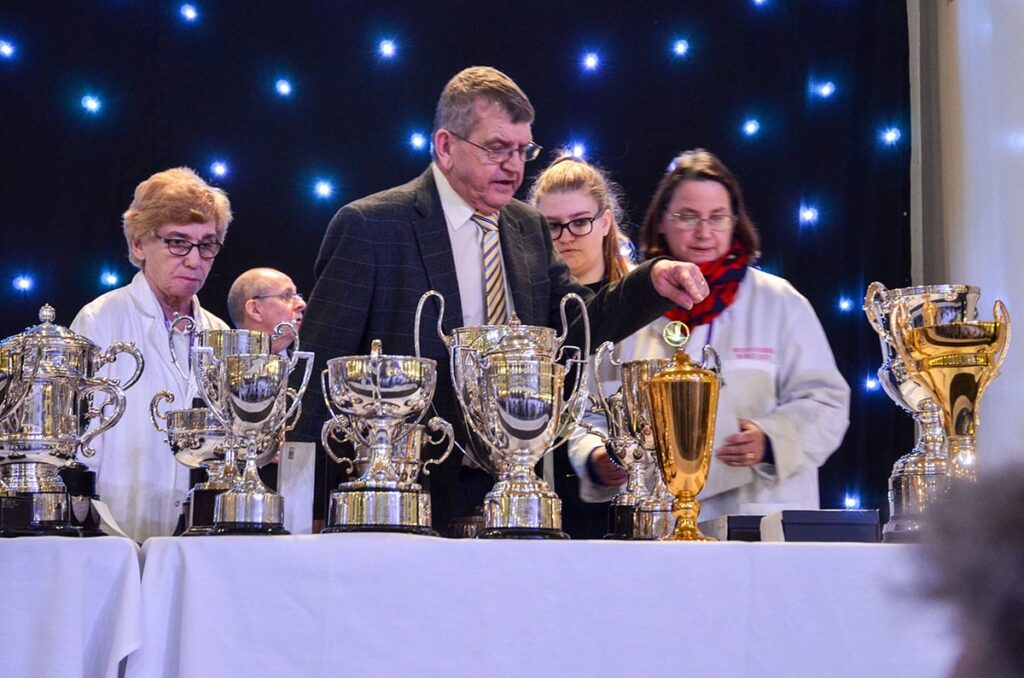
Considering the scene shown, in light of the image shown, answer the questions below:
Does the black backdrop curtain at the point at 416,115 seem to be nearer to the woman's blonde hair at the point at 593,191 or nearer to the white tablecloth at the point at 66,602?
the woman's blonde hair at the point at 593,191

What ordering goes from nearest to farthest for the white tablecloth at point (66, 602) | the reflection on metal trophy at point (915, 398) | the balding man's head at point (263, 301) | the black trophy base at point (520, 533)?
the white tablecloth at point (66, 602)
the black trophy base at point (520, 533)
the reflection on metal trophy at point (915, 398)
the balding man's head at point (263, 301)

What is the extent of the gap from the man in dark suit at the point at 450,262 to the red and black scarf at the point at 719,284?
0.19 metres

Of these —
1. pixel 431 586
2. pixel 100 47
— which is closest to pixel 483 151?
pixel 431 586

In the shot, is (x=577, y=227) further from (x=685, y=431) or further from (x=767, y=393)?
(x=685, y=431)

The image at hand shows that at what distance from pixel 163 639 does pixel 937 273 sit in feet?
9.06

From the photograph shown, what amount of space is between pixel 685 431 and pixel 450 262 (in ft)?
2.70

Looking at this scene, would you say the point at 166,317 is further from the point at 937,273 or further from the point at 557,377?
the point at 937,273

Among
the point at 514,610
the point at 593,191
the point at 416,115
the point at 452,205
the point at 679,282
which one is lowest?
the point at 514,610

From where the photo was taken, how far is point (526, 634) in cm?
120

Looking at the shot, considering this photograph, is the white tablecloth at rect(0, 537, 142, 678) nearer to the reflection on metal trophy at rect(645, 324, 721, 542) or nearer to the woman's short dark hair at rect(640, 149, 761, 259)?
the reflection on metal trophy at rect(645, 324, 721, 542)

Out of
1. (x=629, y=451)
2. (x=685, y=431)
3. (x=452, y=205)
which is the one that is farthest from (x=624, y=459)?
(x=452, y=205)

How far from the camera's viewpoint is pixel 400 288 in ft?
7.41

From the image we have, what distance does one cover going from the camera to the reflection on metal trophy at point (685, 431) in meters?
1.56

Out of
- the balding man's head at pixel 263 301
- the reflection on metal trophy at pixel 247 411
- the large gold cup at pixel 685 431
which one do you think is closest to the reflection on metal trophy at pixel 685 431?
the large gold cup at pixel 685 431
